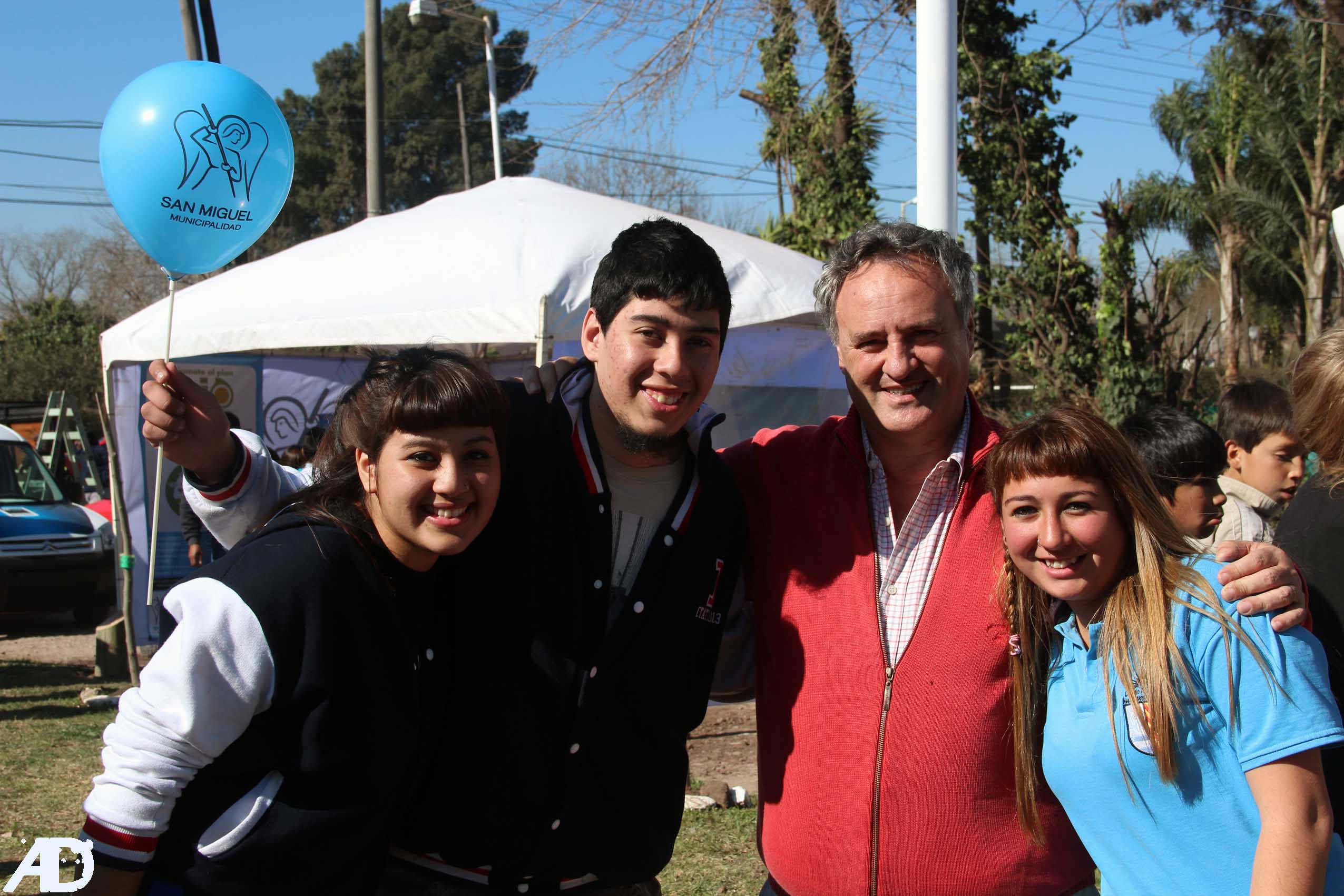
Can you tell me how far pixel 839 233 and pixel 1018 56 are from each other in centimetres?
284

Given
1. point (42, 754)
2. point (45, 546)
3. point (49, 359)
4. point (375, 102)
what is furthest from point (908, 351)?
point (49, 359)

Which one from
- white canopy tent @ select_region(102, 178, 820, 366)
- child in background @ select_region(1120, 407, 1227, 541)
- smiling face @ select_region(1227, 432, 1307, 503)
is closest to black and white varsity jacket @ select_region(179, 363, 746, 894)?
child in background @ select_region(1120, 407, 1227, 541)

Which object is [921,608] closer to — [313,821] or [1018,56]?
[313,821]

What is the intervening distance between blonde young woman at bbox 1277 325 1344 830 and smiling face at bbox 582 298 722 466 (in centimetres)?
126

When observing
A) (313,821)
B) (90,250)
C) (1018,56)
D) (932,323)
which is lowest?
(313,821)

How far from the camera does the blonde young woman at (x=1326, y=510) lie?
2.11 meters

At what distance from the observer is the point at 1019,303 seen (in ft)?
33.2

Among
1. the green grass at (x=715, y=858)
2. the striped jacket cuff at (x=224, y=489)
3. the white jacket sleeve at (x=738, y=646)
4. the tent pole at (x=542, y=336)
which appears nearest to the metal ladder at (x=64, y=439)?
A: the tent pole at (x=542, y=336)

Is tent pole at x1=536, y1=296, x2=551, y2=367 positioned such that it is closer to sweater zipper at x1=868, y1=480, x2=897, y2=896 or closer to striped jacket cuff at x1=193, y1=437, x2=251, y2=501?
striped jacket cuff at x1=193, y1=437, x2=251, y2=501

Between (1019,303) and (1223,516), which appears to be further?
(1019,303)

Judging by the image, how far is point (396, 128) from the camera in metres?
40.2

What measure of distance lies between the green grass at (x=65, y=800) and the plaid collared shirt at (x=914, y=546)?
105 inches

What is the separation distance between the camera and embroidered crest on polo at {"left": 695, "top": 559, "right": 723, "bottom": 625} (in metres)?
2.39

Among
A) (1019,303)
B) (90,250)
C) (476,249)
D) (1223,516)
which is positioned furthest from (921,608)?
(90,250)
